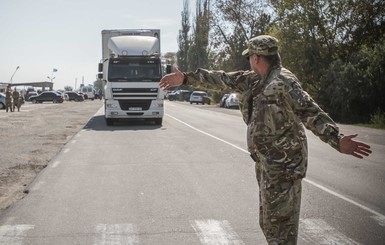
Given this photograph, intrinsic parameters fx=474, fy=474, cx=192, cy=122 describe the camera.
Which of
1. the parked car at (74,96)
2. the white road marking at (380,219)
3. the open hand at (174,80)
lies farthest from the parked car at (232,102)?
the open hand at (174,80)

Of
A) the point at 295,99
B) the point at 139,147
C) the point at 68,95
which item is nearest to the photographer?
the point at 295,99

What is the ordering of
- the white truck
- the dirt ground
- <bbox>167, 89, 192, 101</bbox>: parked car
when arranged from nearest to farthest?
the dirt ground < the white truck < <bbox>167, 89, 192, 101</bbox>: parked car

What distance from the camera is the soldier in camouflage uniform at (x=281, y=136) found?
3.42m

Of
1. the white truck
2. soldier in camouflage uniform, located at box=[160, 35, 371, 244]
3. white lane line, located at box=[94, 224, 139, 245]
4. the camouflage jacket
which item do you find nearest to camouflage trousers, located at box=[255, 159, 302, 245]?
soldier in camouflage uniform, located at box=[160, 35, 371, 244]

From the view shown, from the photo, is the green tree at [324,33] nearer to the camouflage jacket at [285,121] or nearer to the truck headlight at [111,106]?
the truck headlight at [111,106]

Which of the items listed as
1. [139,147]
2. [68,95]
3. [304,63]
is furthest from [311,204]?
[68,95]

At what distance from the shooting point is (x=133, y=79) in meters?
21.2

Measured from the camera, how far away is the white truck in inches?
832

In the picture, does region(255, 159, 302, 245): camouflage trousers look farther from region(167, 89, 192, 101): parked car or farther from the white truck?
region(167, 89, 192, 101): parked car

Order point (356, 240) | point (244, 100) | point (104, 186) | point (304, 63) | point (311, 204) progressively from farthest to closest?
point (304, 63) < point (104, 186) < point (311, 204) < point (356, 240) < point (244, 100)

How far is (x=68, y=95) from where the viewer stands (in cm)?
8394

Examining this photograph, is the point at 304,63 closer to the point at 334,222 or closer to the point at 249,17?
the point at 249,17

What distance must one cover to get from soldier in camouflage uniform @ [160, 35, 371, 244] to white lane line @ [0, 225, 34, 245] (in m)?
2.93

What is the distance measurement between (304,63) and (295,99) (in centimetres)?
3051
